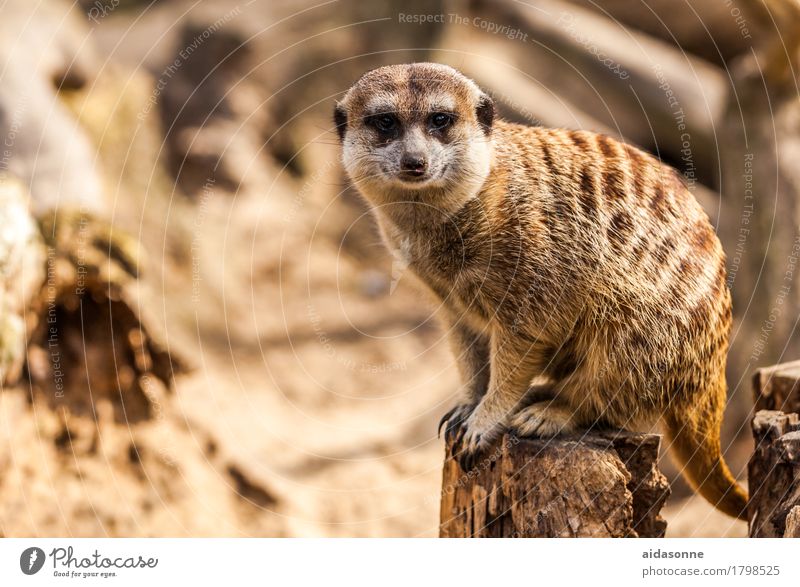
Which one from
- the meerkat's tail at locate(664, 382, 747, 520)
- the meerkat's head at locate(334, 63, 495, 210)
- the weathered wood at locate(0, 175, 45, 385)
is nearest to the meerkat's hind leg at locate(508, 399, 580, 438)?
the meerkat's tail at locate(664, 382, 747, 520)

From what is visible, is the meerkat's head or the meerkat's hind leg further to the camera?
the meerkat's hind leg

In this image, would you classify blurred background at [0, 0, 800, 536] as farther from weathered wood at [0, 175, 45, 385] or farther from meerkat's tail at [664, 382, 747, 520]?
meerkat's tail at [664, 382, 747, 520]

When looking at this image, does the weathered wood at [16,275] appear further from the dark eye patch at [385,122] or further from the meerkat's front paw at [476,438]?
the meerkat's front paw at [476,438]

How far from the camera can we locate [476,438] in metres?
2.49

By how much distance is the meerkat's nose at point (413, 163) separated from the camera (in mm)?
2168

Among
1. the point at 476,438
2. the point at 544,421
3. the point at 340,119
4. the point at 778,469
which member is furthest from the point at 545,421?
the point at 340,119

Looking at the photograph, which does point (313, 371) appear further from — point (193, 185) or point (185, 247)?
point (193, 185)

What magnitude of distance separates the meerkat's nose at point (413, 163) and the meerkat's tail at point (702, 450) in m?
1.13

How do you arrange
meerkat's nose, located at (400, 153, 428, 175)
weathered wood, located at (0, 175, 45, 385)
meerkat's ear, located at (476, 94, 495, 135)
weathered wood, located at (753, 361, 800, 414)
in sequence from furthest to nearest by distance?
weathered wood, located at (0, 175, 45, 385), weathered wood, located at (753, 361, 800, 414), meerkat's ear, located at (476, 94, 495, 135), meerkat's nose, located at (400, 153, 428, 175)

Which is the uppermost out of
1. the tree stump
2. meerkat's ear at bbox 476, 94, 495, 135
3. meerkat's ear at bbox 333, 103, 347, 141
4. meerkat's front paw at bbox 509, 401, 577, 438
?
meerkat's ear at bbox 476, 94, 495, 135

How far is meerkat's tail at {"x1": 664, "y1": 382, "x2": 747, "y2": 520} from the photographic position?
8.46 feet

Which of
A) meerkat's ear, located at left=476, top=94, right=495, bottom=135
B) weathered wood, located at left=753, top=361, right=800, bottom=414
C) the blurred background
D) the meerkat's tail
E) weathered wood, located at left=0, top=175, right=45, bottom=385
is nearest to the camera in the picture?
meerkat's ear, located at left=476, top=94, right=495, bottom=135

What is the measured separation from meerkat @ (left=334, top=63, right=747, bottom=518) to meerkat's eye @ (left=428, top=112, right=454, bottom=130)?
0.06 metres

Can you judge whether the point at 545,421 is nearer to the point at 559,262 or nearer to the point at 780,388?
the point at 559,262
